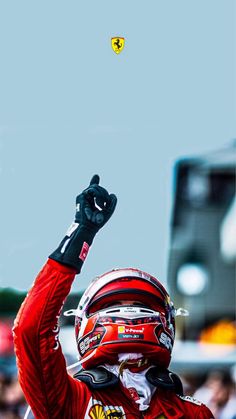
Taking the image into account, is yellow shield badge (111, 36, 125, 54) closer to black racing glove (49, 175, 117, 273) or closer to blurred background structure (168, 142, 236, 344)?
black racing glove (49, 175, 117, 273)

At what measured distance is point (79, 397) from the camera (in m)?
3.98

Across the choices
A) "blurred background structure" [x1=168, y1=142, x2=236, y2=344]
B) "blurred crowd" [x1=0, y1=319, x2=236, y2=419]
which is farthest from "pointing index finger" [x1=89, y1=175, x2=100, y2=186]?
"blurred background structure" [x1=168, y1=142, x2=236, y2=344]

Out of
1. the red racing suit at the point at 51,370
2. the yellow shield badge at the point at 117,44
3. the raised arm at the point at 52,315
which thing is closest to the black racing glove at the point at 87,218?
the raised arm at the point at 52,315

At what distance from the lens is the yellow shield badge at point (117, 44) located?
14.0 ft

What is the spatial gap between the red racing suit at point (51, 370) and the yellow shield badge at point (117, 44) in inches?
41.2

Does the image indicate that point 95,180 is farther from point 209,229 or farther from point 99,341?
point 209,229

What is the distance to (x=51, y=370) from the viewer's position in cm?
382

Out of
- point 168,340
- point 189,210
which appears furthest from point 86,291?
point 189,210

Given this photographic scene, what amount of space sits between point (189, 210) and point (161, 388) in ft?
67.9

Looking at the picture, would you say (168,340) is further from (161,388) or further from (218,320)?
(218,320)

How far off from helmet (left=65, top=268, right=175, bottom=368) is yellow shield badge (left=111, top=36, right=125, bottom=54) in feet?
3.22

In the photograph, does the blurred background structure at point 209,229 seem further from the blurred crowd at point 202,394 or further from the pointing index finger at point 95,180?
the pointing index finger at point 95,180

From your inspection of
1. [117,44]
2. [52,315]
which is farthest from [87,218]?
[117,44]

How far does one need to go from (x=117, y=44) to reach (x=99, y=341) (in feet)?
4.32
